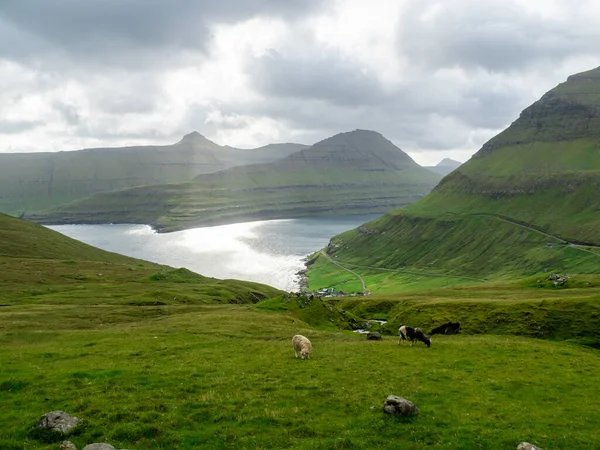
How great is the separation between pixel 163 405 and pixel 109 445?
578cm

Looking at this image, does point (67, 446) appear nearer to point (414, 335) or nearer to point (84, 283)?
point (414, 335)

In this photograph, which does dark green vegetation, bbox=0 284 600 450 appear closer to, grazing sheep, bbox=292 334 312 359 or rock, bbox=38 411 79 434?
rock, bbox=38 411 79 434

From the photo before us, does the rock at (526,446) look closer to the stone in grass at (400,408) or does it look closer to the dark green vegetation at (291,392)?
the dark green vegetation at (291,392)

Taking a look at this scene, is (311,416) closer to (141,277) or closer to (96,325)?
(96,325)

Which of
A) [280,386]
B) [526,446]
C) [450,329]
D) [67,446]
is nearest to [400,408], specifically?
[526,446]

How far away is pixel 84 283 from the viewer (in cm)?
11388

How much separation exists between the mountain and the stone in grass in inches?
2107

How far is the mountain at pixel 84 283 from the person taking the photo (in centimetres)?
8638

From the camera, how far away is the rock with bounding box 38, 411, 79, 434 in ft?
65.7

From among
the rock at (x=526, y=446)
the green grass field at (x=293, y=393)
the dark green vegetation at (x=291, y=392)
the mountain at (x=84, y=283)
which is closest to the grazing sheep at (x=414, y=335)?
the green grass field at (x=293, y=393)

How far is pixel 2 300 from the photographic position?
83.1 meters

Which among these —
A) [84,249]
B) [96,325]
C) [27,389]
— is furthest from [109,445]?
[84,249]

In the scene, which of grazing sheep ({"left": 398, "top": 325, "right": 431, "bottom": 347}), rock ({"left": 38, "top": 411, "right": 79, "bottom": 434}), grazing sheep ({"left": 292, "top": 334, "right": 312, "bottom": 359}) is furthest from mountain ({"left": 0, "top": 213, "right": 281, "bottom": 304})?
rock ({"left": 38, "top": 411, "right": 79, "bottom": 434})

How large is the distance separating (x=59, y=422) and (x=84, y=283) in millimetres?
104474
